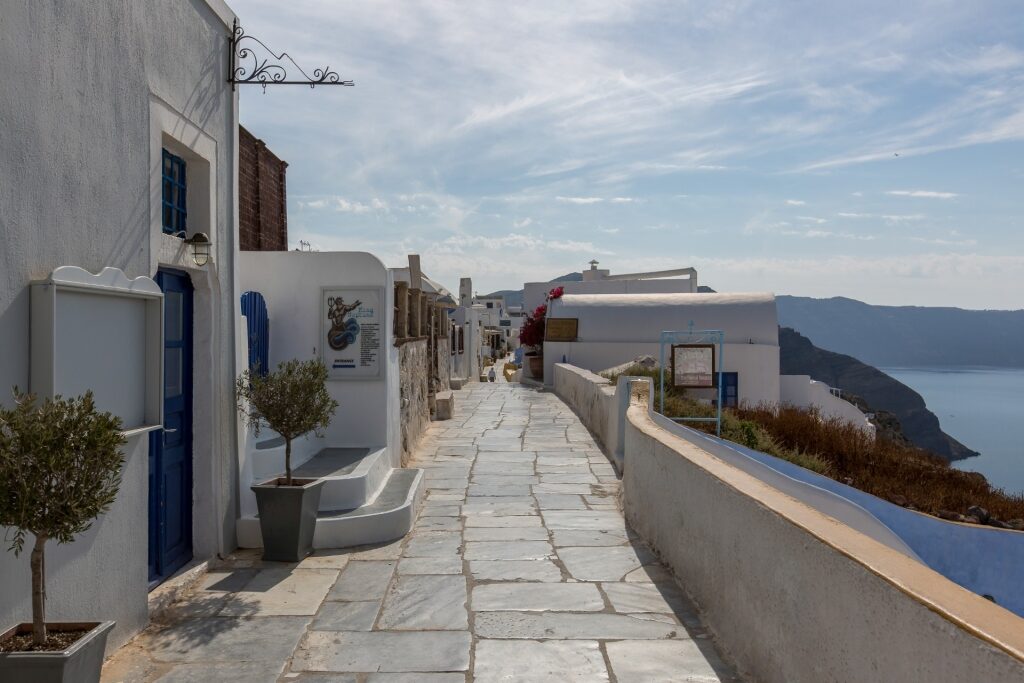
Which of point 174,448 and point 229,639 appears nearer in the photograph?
point 229,639

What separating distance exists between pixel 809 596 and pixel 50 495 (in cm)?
300

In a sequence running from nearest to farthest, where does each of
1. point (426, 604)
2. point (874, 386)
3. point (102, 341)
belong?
point (102, 341) → point (426, 604) → point (874, 386)

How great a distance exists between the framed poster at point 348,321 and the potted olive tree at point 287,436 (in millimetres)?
2301

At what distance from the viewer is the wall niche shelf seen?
3.59 meters

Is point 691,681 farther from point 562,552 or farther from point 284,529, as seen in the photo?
point 284,529

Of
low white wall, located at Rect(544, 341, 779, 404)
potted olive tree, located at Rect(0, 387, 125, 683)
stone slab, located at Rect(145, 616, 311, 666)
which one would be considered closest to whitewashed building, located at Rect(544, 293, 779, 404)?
low white wall, located at Rect(544, 341, 779, 404)

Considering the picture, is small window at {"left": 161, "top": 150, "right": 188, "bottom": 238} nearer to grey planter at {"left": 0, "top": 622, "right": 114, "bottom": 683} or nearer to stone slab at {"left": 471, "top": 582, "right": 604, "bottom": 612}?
grey planter at {"left": 0, "top": 622, "right": 114, "bottom": 683}

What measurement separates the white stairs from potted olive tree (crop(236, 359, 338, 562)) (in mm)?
311

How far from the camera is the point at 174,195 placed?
5574 mm

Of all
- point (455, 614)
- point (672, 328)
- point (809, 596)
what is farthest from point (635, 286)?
point (809, 596)

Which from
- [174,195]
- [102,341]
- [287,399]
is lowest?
[287,399]

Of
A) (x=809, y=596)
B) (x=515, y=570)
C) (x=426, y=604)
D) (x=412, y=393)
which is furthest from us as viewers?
(x=412, y=393)

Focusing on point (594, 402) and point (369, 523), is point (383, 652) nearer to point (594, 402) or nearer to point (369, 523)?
point (369, 523)

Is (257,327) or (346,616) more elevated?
(257,327)
